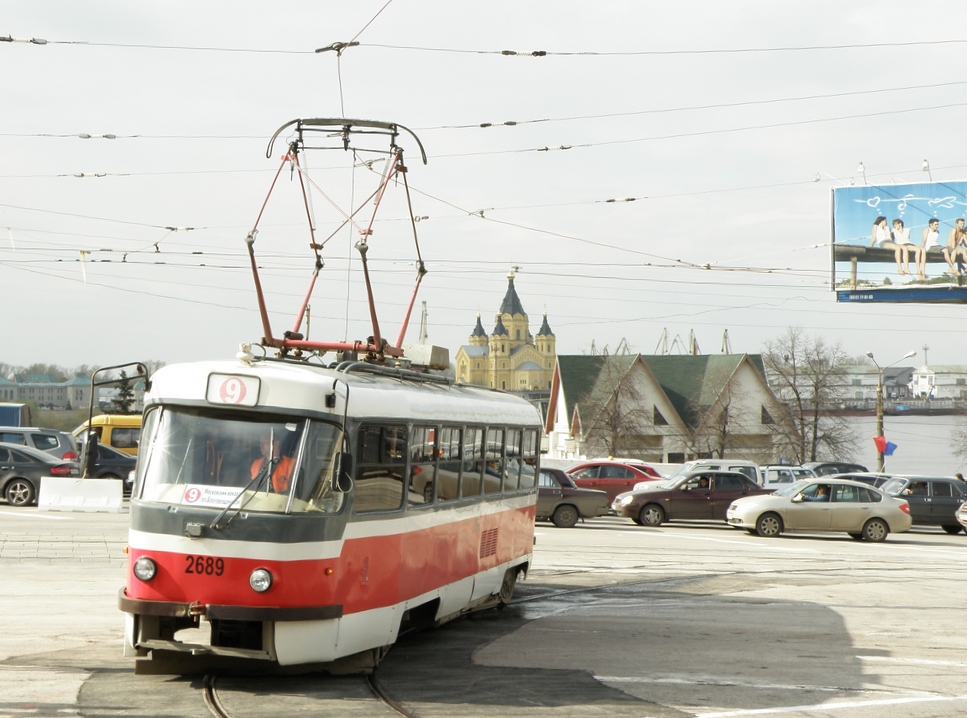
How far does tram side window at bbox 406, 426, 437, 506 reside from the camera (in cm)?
1030

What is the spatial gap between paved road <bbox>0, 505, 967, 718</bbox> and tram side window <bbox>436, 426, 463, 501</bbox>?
1.48 metres

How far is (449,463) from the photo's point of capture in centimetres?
1135

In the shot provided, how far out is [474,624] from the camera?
13.2m

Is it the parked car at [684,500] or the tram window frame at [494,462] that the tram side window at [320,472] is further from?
the parked car at [684,500]

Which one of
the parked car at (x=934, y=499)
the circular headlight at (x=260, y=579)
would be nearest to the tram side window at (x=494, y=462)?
the circular headlight at (x=260, y=579)

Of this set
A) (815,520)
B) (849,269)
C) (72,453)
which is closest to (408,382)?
(815,520)

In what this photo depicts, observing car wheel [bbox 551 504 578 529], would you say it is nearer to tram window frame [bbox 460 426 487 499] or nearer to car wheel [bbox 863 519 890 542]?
car wheel [bbox 863 519 890 542]

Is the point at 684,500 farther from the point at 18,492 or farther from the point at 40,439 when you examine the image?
the point at 40,439

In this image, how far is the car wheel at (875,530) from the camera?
27297 mm

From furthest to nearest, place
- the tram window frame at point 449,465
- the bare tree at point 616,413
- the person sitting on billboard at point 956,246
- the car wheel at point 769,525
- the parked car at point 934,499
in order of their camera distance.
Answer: the bare tree at point 616,413 → the person sitting on billboard at point 956,246 → the parked car at point 934,499 → the car wheel at point 769,525 → the tram window frame at point 449,465

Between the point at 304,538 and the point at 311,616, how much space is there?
1.82ft

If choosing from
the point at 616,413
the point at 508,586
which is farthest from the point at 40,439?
the point at 616,413

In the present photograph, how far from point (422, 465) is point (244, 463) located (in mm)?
2141

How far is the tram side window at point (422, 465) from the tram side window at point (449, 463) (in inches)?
7.6
